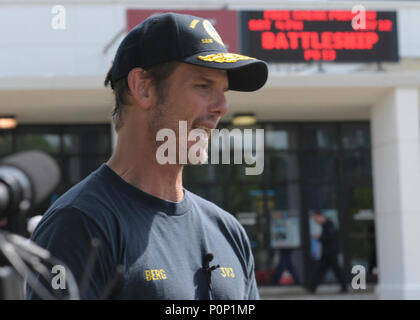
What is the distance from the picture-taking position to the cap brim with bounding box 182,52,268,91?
1.79m

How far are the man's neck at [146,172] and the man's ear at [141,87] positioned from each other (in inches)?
4.8

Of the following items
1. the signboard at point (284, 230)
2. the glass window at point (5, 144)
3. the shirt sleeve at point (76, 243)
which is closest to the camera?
the shirt sleeve at point (76, 243)

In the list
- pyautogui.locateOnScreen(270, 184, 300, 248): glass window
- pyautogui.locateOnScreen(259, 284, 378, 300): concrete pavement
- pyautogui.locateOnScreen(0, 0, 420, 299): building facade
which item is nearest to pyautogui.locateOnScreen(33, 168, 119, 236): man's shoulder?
pyautogui.locateOnScreen(0, 0, 420, 299): building facade

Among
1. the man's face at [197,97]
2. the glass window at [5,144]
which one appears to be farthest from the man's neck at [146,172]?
the glass window at [5,144]

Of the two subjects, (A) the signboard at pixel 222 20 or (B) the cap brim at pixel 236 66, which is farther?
(A) the signboard at pixel 222 20

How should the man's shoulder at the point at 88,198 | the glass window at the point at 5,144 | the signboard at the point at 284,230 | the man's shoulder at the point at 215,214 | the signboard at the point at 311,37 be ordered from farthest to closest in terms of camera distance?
the signboard at the point at 284,230 < the glass window at the point at 5,144 < the signboard at the point at 311,37 < the man's shoulder at the point at 215,214 < the man's shoulder at the point at 88,198

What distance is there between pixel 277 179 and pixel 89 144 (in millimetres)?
3928

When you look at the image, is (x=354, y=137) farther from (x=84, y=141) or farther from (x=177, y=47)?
(x=177, y=47)

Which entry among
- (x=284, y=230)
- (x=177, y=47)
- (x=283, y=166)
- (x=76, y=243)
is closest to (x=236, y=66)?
(x=177, y=47)

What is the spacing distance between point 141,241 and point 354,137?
44.1ft

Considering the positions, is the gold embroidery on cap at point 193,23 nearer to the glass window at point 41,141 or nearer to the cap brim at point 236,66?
the cap brim at point 236,66

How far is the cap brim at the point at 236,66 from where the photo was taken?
1.79 m

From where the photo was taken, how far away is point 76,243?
1553 millimetres
